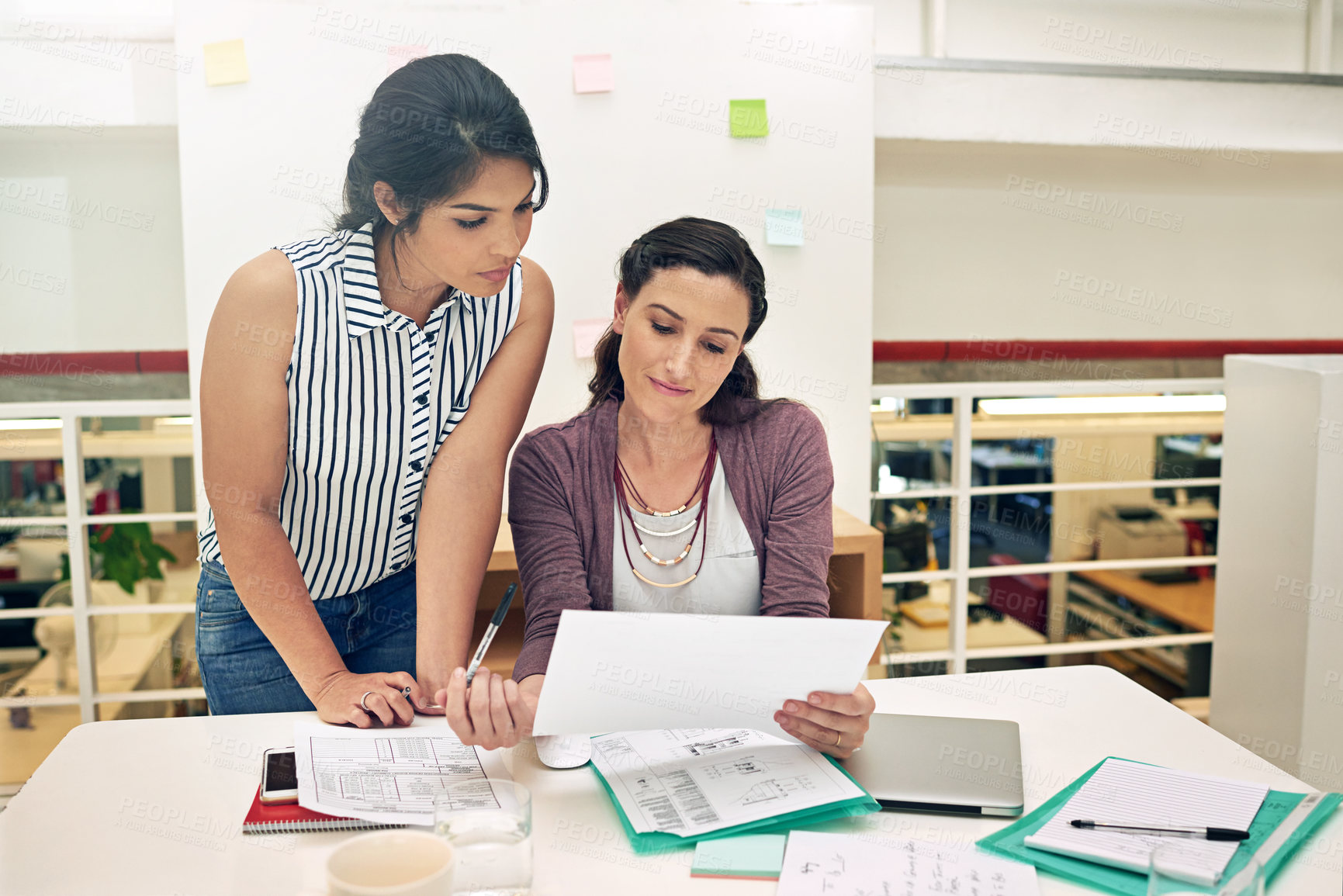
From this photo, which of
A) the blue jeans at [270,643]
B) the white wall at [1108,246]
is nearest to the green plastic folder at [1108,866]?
the blue jeans at [270,643]

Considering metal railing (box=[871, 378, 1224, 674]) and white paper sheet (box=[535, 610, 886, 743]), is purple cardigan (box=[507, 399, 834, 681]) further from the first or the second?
metal railing (box=[871, 378, 1224, 674])

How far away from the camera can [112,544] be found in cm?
236

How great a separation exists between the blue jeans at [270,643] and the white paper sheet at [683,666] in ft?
1.72

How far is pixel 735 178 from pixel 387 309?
42.5 inches

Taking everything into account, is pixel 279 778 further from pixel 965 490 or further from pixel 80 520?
pixel 965 490

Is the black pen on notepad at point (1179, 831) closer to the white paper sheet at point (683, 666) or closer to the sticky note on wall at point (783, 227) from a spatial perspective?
the white paper sheet at point (683, 666)

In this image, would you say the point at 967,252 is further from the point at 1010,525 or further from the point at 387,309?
the point at 387,309

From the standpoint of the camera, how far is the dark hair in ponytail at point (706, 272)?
1.32m

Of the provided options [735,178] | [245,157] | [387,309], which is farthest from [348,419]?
[735,178]

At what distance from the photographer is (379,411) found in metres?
1.30

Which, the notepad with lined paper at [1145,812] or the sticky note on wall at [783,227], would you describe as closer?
the notepad with lined paper at [1145,812]

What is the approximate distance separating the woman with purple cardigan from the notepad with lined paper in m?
0.43

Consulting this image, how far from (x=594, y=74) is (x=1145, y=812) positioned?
1.73m

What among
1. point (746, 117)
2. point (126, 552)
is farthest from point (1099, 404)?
point (126, 552)
